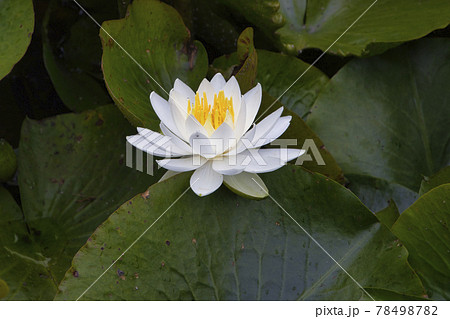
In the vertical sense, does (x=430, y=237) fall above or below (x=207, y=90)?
below

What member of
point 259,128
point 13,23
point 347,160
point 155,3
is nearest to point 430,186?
point 347,160

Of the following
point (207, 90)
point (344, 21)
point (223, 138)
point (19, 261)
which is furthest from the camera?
point (344, 21)

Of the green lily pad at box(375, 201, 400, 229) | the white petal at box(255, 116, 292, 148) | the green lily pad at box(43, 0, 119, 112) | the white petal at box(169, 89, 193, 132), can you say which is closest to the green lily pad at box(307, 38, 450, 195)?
the green lily pad at box(375, 201, 400, 229)

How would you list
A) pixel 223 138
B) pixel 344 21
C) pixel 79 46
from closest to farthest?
1. pixel 223 138
2. pixel 344 21
3. pixel 79 46

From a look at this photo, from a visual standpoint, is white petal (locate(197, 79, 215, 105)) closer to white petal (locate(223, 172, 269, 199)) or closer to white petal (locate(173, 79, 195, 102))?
white petal (locate(173, 79, 195, 102))

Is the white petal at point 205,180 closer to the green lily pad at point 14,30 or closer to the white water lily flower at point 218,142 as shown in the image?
the white water lily flower at point 218,142

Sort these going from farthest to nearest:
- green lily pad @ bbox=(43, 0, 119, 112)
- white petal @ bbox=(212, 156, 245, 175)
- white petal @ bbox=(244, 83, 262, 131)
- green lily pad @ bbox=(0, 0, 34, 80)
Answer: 1. green lily pad @ bbox=(43, 0, 119, 112)
2. green lily pad @ bbox=(0, 0, 34, 80)
3. white petal @ bbox=(244, 83, 262, 131)
4. white petal @ bbox=(212, 156, 245, 175)

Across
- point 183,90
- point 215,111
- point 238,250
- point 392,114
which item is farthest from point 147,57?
point 392,114

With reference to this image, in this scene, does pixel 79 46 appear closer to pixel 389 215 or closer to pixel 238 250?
pixel 238 250
